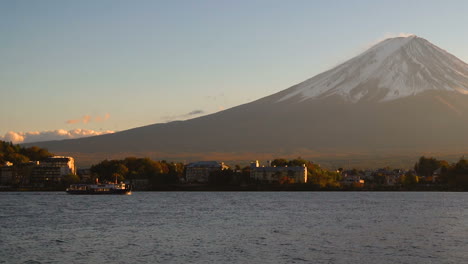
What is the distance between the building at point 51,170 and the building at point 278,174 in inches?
1689

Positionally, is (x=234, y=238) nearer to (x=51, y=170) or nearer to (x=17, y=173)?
(x=17, y=173)

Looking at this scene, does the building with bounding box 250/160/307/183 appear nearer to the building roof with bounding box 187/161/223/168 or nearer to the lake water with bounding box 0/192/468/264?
the building roof with bounding box 187/161/223/168

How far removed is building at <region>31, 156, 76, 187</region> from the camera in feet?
566

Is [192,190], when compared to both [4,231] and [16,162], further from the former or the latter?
[4,231]

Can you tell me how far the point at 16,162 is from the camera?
18788cm

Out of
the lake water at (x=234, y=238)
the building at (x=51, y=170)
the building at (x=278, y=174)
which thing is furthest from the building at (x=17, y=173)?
the lake water at (x=234, y=238)

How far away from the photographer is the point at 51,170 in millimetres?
176625

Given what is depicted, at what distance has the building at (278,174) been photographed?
153m

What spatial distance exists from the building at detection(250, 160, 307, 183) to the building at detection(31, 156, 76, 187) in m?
42.9

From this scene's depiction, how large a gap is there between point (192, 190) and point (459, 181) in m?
48.3

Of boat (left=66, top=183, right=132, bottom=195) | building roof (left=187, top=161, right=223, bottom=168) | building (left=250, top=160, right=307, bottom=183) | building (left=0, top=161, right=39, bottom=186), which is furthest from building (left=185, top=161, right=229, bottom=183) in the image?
boat (left=66, top=183, right=132, bottom=195)

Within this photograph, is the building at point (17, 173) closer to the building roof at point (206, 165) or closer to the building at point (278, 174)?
the building roof at point (206, 165)

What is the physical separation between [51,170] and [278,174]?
5253cm

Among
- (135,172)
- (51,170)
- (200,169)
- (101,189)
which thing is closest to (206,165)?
(200,169)
